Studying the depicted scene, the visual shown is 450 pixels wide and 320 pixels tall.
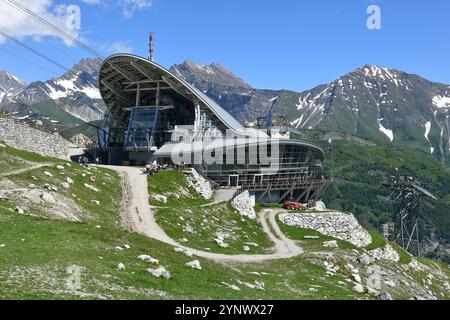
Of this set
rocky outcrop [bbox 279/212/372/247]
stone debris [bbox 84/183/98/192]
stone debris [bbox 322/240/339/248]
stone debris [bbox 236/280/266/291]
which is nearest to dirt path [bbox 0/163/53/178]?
stone debris [bbox 84/183/98/192]

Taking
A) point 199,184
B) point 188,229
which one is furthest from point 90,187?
point 199,184

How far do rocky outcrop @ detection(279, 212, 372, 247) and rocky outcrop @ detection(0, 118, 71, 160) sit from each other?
37413 millimetres

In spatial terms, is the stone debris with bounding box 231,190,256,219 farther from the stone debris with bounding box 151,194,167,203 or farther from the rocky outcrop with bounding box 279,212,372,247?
the stone debris with bounding box 151,194,167,203

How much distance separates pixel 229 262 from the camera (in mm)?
36844

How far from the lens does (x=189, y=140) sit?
9225 cm

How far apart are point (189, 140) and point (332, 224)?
3610 cm

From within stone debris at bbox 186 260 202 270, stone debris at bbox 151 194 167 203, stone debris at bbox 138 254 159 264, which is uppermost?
stone debris at bbox 151 194 167 203

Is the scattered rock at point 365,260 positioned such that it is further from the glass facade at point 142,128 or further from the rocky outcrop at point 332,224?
the glass facade at point 142,128

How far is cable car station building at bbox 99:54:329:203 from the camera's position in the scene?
3317 inches

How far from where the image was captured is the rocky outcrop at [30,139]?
62594 mm

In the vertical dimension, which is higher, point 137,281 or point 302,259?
point 137,281

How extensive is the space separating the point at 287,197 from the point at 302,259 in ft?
180
